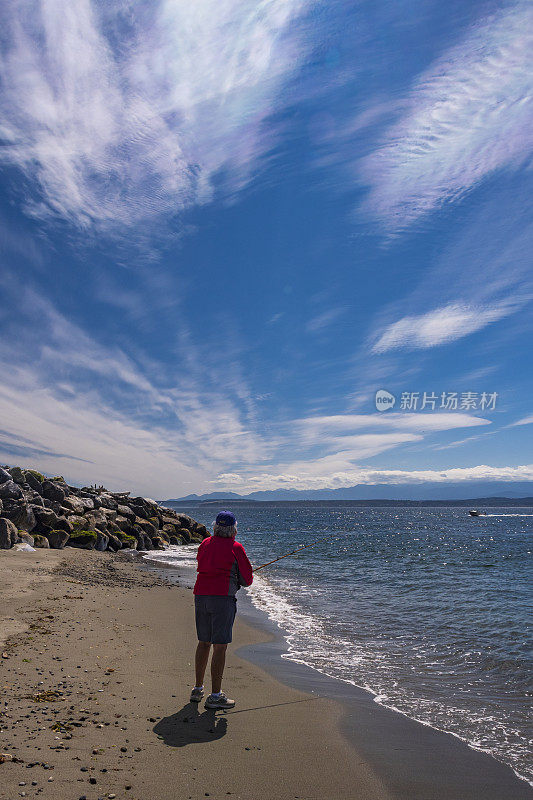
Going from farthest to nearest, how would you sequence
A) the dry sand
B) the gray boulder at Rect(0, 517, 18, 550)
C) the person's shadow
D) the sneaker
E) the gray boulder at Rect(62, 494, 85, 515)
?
the gray boulder at Rect(62, 494, 85, 515), the gray boulder at Rect(0, 517, 18, 550), the sneaker, the person's shadow, the dry sand

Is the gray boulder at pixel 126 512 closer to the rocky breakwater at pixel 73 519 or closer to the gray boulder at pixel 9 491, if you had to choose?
the rocky breakwater at pixel 73 519

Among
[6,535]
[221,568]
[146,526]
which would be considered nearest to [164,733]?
[221,568]

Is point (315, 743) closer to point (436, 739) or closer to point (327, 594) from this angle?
point (436, 739)

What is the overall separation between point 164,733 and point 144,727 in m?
0.25

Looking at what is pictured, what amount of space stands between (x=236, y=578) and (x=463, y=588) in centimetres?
1608

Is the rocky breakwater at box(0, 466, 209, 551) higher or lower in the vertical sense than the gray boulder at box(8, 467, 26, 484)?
lower

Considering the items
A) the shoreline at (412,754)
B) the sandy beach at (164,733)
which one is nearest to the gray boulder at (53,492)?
the sandy beach at (164,733)

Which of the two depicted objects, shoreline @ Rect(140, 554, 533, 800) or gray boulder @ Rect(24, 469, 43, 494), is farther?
gray boulder @ Rect(24, 469, 43, 494)

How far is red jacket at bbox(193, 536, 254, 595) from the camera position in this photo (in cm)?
661

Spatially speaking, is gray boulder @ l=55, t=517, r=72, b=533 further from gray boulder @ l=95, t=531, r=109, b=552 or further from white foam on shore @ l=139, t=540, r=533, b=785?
white foam on shore @ l=139, t=540, r=533, b=785

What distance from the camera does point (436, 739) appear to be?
606 cm

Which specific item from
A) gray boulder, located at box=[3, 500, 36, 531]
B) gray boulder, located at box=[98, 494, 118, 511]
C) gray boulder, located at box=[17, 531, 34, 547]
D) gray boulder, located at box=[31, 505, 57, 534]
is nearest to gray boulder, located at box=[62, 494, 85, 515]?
gray boulder, located at box=[98, 494, 118, 511]

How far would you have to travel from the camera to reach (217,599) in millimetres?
6598

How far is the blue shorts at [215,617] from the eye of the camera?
21.4 feet
